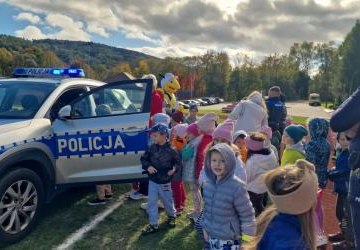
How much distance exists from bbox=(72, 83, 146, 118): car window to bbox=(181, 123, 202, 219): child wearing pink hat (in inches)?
29.5

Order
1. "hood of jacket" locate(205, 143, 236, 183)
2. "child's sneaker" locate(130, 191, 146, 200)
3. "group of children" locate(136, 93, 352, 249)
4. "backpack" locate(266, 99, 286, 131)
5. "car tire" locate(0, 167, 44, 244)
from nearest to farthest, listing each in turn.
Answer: "group of children" locate(136, 93, 352, 249), "hood of jacket" locate(205, 143, 236, 183), "car tire" locate(0, 167, 44, 244), "child's sneaker" locate(130, 191, 146, 200), "backpack" locate(266, 99, 286, 131)

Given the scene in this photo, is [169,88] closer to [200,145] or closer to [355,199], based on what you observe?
[200,145]

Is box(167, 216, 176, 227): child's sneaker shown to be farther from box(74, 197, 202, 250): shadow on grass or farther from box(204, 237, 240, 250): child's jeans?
box(204, 237, 240, 250): child's jeans

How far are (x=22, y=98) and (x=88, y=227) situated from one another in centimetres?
178

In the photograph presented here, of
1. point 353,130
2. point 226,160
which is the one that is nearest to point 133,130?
point 226,160

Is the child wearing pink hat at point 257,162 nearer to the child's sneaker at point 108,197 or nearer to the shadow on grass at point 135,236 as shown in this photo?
the shadow on grass at point 135,236

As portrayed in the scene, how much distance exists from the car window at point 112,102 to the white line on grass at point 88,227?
1323mm

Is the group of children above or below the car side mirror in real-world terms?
below

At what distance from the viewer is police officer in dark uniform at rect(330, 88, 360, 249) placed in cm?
249

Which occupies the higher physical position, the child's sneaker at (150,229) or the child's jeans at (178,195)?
the child's jeans at (178,195)

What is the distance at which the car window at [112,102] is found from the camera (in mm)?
5070

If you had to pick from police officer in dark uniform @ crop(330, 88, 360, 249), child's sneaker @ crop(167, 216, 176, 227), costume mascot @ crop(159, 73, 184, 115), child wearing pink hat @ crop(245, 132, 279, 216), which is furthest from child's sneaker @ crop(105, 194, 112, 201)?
police officer in dark uniform @ crop(330, 88, 360, 249)

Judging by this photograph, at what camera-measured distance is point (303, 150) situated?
4438 millimetres

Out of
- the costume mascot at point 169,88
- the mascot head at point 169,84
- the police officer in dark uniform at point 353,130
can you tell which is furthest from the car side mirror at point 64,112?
the mascot head at point 169,84
